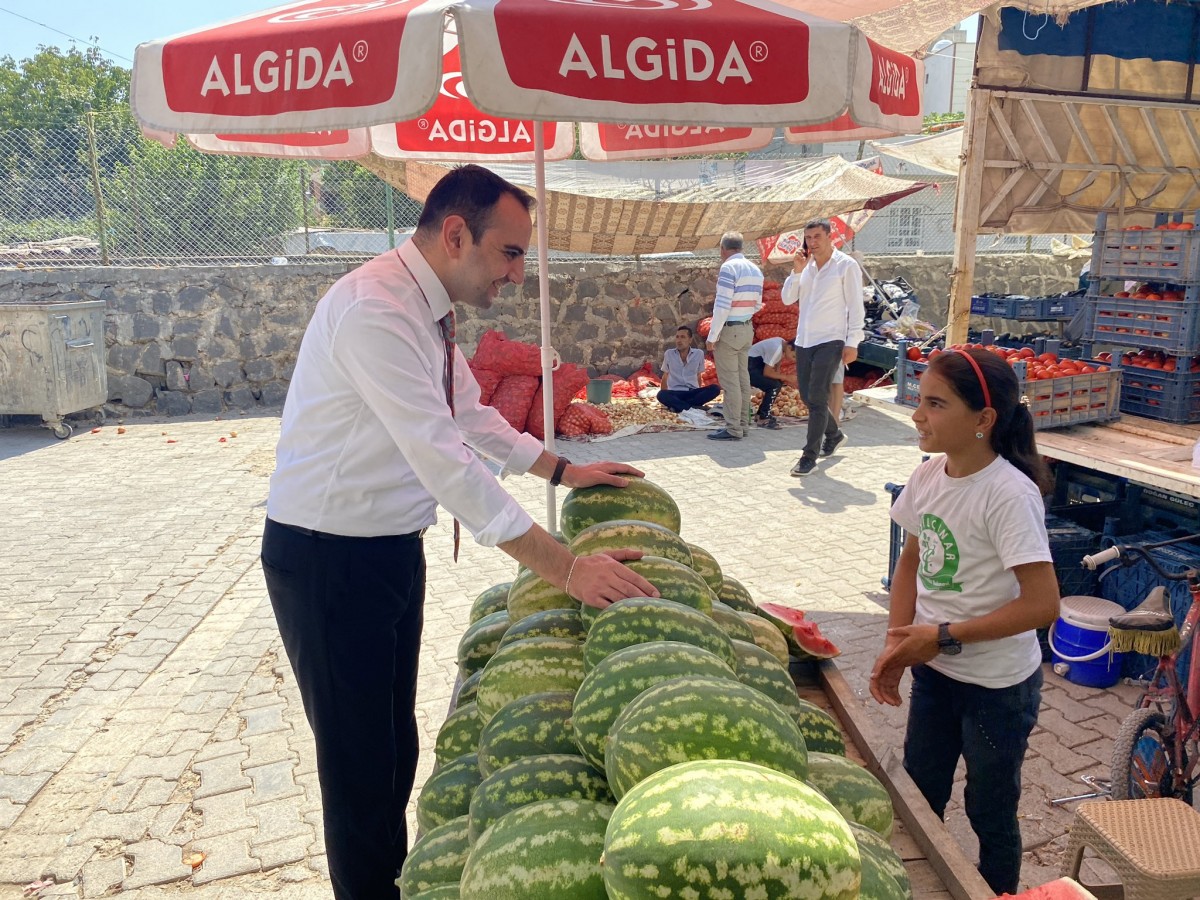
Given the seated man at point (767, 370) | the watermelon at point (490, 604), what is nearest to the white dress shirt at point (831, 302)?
the seated man at point (767, 370)

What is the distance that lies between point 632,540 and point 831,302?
6.74 metres

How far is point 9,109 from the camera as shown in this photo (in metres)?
48.7

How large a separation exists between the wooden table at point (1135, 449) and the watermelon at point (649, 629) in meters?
3.22

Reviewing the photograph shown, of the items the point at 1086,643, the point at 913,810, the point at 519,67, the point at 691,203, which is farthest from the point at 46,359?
the point at 913,810

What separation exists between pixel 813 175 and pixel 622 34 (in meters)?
11.2

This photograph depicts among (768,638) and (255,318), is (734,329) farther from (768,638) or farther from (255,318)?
(768,638)

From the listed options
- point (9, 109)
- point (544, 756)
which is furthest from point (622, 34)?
point (9, 109)

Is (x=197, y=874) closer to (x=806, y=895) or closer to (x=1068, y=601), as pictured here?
(x=806, y=895)

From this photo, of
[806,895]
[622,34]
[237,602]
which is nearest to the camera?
[806,895]

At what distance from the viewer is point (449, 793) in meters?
1.99

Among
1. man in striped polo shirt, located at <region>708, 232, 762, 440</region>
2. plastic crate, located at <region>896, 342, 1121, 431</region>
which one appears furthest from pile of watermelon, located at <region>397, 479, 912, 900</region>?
man in striped polo shirt, located at <region>708, 232, 762, 440</region>

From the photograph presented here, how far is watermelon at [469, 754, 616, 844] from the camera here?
165cm

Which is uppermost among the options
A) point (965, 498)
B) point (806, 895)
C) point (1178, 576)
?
point (965, 498)

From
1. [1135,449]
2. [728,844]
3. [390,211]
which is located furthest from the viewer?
[390,211]
